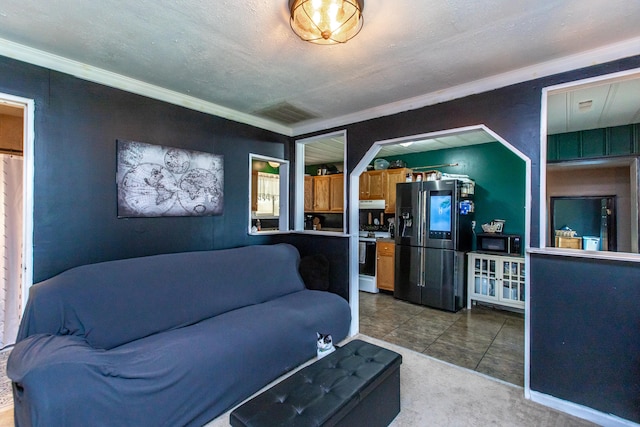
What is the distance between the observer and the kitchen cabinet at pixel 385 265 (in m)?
4.94

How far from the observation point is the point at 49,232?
7.17 ft

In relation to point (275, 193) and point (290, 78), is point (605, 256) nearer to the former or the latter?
point (290, 78)

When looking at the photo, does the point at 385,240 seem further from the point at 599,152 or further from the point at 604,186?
the point at 599,152

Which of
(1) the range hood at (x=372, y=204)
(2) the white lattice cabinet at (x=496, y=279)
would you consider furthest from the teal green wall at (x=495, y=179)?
(1) the range hood at (x=372, y=204)

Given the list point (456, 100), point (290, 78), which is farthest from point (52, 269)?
point (456, 100)

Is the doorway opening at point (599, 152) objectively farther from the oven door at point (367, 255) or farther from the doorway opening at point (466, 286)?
the oven door at point (367, 255)

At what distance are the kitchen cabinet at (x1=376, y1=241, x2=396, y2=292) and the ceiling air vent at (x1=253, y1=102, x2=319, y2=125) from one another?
259 cm

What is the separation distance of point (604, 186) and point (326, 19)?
4.25 meters

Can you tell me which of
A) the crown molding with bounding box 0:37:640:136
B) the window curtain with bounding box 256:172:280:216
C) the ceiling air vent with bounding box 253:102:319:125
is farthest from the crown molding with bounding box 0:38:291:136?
the window curtain with bounding box 256:172:280:216

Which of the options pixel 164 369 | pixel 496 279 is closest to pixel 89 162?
pixel 164 369

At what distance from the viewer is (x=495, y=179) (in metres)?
4.64

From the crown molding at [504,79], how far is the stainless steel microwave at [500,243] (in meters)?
2.48

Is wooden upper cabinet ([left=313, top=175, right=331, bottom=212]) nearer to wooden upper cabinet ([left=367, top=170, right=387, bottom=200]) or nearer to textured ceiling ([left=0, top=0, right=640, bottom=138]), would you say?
wooden upper cabinet ([left=367, top=170, right=387, bottom=200])

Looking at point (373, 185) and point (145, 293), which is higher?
point (373, 185)
